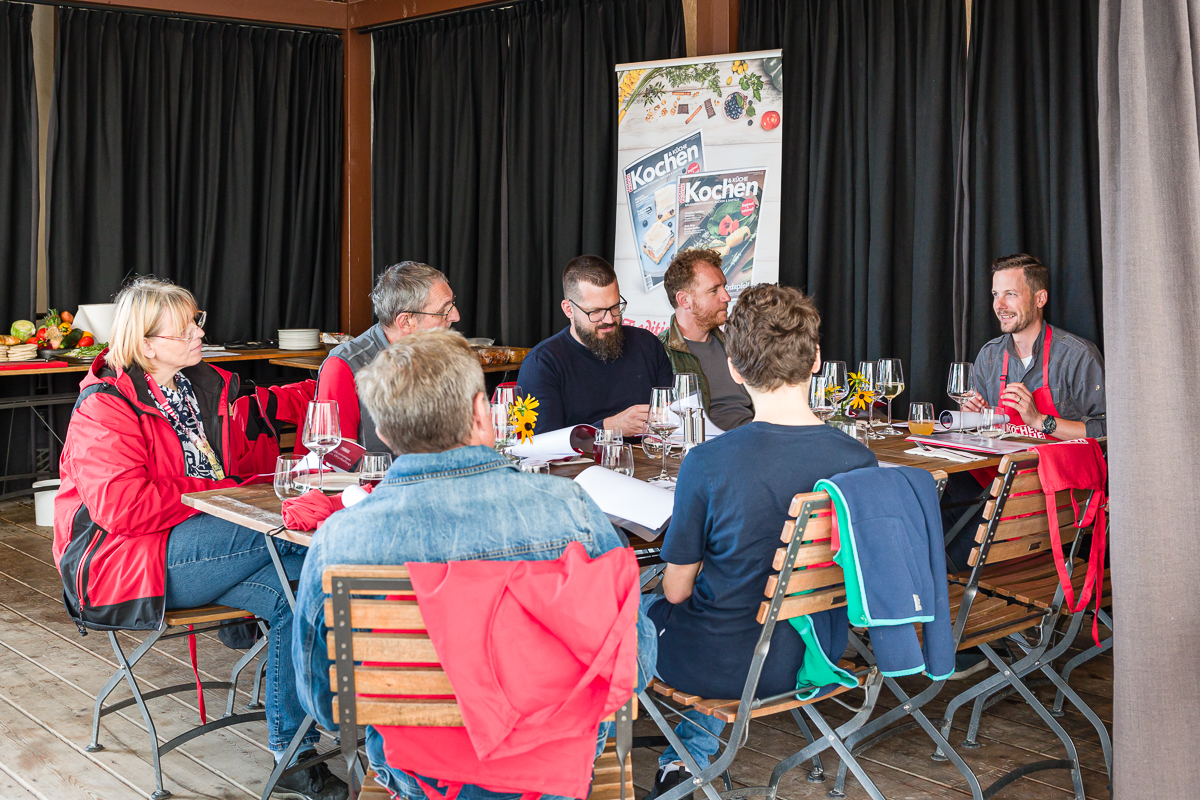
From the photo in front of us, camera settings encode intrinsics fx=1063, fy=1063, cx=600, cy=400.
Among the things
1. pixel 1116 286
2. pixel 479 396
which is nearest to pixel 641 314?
pixel 1116 286

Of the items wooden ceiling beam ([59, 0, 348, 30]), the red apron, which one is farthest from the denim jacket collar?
wooden ceiling beam ([59, 0, 348, 30])

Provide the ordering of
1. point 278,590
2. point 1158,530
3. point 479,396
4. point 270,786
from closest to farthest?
point 479,396 → point 1158,530 → point 270,786 → point 278,590

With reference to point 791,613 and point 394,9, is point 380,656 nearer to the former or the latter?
point 791,613

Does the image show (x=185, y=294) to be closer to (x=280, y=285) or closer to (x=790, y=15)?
(x=790, y=15)

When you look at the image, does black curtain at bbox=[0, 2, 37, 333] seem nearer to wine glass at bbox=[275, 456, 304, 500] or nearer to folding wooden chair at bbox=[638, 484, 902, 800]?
wine glass at bbox=[275, 456, 304, 500]

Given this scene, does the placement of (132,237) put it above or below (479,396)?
above

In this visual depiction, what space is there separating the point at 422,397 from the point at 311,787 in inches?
56.9

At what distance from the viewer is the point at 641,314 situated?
18.4 ft

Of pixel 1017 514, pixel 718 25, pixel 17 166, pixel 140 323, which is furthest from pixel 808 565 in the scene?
pixel 17 166

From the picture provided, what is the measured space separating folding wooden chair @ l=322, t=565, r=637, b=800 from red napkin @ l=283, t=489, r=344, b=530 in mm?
619

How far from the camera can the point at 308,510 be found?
2309 mm

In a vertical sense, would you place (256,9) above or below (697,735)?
above

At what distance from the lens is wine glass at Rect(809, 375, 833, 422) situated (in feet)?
11.0

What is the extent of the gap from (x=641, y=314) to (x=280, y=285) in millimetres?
3084
